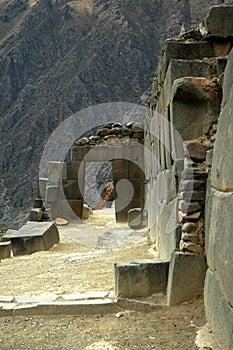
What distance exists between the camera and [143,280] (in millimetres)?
3699

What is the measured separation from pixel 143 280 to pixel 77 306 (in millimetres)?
602

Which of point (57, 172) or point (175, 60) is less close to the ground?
point (175, 60)

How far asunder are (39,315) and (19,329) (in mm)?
274

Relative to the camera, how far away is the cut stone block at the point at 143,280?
3.68 meters

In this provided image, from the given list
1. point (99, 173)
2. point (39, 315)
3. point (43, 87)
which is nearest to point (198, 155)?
point (39, 315)

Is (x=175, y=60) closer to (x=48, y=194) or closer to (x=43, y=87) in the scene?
(x=48, y=194)

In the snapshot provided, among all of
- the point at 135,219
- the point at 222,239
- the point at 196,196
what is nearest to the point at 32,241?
the point at 135,219

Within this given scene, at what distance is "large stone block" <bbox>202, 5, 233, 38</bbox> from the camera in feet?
13.8

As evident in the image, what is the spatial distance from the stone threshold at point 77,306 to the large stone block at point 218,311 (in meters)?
0.55

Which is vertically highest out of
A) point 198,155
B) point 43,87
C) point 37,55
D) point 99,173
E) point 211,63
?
point 37,55

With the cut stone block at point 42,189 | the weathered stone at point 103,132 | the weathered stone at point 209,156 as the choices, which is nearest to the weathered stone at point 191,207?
the weathered stone at point 209,156

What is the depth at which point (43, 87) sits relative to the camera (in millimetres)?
52812

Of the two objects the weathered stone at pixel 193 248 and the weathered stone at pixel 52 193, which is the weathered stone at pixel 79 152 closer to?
the weathered stone at pixel 52 193

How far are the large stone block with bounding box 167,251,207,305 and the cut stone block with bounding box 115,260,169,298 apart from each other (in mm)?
192
